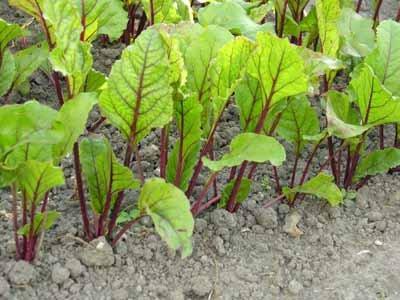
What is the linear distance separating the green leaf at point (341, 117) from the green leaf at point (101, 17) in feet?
1.81

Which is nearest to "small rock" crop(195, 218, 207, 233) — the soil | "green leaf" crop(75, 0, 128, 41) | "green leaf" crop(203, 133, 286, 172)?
the soil

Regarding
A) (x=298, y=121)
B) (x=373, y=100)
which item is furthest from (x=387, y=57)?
(x=298, y=121)

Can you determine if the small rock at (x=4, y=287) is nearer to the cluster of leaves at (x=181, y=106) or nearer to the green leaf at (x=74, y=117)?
the cluster of leaves at (x=181, y=106)

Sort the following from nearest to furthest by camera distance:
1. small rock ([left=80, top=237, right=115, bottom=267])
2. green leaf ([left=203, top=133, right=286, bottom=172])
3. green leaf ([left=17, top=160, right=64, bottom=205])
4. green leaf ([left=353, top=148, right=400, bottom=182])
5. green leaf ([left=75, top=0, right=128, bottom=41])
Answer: green leaf ([left=17, top=160, right=64, bottom=205]) < green leaf ([left=203, top=133, right=286, bottom=172]) < small rock ([left=80, top=237, right=115, bottom=267]) < green leaf ([left=75, top=0, right=128, bottom=41]) < green leaf ([left=353, top=148, right=400, bottom=182])

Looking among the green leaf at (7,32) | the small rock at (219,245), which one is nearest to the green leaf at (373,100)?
the small rock at (219,245)

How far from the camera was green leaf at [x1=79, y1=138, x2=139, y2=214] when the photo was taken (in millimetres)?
1676

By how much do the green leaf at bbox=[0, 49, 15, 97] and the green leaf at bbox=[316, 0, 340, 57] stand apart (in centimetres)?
76

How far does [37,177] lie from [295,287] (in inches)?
25.5

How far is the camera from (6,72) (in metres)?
1.94

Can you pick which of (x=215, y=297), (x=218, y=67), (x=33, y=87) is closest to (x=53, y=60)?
(x=218, y=67)

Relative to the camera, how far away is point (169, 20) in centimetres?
200

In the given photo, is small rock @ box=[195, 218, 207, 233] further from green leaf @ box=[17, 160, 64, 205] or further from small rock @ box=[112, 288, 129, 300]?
green leaf @ box=[17, 160, 64, 205]

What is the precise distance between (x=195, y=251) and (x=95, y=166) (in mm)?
326

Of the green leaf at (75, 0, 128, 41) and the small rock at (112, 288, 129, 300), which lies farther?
the green leaf at (75, 0, 128, 41)
